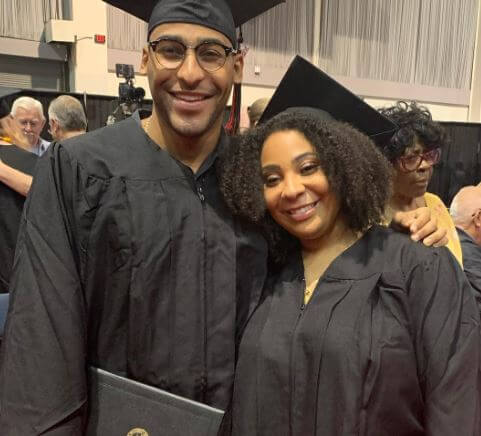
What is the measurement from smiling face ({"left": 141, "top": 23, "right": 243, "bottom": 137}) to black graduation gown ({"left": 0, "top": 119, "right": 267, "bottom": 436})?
0.11 meters

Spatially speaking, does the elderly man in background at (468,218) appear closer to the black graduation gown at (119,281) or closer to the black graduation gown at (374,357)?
the black graduation gown at (374,357)

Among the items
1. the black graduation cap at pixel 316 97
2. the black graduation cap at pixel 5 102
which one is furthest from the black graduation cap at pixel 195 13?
the black graduation cap at pixel 5 102

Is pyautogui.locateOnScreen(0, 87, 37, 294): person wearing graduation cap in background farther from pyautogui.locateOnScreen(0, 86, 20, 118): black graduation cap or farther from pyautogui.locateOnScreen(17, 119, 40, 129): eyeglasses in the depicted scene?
pyautogui.locateOnScreen(17, 119, 40, 129): eyeglasses

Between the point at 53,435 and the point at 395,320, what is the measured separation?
2.85ft

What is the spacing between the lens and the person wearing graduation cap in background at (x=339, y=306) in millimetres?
1216

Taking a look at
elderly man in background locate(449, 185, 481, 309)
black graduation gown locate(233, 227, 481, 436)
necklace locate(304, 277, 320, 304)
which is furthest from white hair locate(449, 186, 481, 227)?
necklace locate(304, 277, 320, 304)

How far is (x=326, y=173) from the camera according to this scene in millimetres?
1368

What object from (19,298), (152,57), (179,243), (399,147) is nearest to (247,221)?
(179,243)

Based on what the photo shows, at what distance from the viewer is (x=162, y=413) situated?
1237 millimetres

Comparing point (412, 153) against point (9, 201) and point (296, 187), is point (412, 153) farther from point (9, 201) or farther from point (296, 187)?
point (9, 201)

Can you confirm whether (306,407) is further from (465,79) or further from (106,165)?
(465,79)

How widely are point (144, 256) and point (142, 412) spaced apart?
0.39 m

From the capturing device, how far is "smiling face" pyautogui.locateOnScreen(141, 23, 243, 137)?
1327 millimetres

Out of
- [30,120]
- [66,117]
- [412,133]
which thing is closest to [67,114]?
[66,117]
